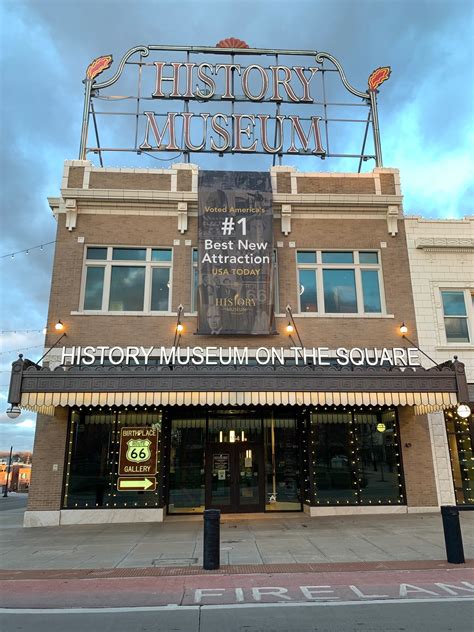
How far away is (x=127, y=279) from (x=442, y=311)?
1119 centimetres

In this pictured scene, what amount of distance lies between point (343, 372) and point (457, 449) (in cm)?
643

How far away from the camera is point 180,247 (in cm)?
1698

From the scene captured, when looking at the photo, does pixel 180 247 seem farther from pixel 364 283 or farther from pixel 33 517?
pixel 33 517

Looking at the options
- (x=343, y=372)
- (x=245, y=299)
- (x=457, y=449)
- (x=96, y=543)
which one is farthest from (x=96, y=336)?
(x=457, y=449)

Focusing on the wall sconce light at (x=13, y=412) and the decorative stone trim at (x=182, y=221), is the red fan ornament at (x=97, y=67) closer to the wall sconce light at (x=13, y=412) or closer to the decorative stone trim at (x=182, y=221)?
the decorative stone trim at (x=182, y=221)

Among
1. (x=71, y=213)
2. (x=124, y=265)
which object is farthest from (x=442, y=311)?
(x=71, y=213)

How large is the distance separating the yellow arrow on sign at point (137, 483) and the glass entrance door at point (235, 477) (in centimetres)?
200

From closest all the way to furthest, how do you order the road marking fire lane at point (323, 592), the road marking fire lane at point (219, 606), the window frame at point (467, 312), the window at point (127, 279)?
the road marking fire lane at point (219, 606) < the road marking fire lane at point (323, 592) < the window at point (127, 279) < the window frame at point (467, 312)

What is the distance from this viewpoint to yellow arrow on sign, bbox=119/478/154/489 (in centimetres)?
1517

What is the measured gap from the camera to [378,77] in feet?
65.1

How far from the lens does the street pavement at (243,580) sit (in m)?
6.47

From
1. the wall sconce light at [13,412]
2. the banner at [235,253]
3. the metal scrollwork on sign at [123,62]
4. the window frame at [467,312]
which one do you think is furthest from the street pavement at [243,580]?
the metal scrollwork on sign at [123,62]

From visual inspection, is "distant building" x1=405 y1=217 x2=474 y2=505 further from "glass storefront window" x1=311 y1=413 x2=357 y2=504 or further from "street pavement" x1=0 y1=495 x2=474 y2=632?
"street pavement" x1=0 y1=495 x2=474 y2=632

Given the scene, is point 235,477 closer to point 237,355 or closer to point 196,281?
point 237,355
